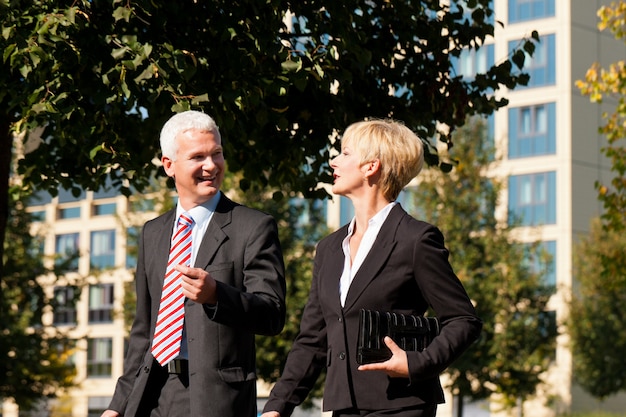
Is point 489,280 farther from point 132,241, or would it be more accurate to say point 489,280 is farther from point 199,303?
point 199,303

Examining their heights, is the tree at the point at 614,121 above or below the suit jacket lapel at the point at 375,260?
above

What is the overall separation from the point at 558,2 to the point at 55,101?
174 ft

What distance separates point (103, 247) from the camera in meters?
79.4

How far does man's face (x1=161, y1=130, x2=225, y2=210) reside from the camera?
6012mm

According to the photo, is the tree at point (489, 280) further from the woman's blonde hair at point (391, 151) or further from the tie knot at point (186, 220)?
the woman's blonde hair at point (391, 151)

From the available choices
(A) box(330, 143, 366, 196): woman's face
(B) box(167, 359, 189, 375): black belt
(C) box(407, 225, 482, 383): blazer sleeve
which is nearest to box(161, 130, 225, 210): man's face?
(A) box(330, 143, 366, 196): woman's face

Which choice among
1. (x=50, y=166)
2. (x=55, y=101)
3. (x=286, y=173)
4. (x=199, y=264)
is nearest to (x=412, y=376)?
(x=199, y=264)

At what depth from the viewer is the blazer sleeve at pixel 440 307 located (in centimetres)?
546

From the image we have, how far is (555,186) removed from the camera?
6016 cm

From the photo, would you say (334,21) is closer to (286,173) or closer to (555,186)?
(286,173)

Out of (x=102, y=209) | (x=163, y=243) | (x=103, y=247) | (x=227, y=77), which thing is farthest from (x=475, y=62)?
(x=163, y=243)

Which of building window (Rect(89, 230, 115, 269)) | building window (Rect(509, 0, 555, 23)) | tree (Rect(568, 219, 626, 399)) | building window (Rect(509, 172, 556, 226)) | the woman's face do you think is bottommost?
tree (Rect(568, 219, 626, 399))

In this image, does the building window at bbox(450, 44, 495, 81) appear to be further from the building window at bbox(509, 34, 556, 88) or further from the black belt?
the black belt

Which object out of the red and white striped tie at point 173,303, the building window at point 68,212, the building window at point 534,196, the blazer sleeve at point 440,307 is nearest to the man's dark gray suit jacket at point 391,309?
the blazer sleeve at point 440,307
